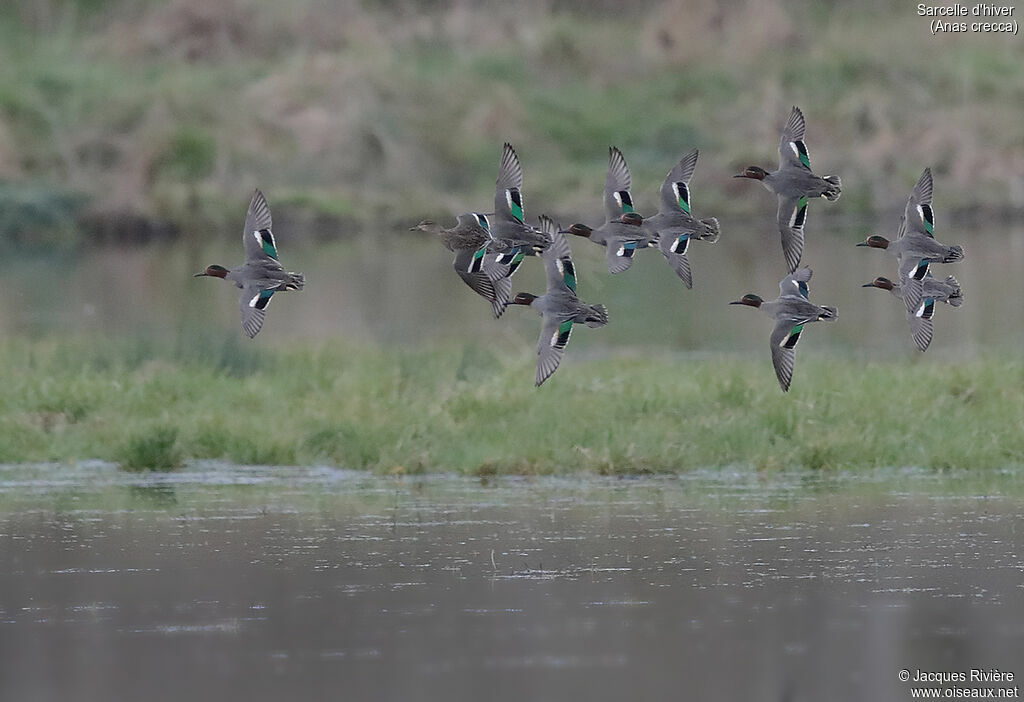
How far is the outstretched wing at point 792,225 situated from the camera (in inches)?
496

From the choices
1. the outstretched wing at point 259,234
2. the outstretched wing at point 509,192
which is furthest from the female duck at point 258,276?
the outstretched wing at point 509,192

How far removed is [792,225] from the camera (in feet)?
41.9

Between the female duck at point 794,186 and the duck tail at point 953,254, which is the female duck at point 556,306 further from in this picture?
the duck tail at point 953,254

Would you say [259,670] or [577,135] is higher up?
[577,135]

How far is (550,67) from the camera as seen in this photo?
245ft

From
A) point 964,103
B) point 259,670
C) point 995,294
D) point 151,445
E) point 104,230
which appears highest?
point 964,103

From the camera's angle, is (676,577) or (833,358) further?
(833,358)

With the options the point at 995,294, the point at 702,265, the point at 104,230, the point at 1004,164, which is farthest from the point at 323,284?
the point at 1004,164

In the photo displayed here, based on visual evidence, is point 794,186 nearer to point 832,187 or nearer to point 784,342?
point 832,187

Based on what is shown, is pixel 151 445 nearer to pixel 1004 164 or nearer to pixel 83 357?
pixel 83 357

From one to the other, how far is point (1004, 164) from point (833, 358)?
4291cm

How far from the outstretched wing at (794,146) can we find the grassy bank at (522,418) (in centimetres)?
749

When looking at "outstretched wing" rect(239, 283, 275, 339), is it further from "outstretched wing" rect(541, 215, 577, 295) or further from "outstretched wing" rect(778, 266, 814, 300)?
"outstretched wing" rect(778, 266, 814, 300)

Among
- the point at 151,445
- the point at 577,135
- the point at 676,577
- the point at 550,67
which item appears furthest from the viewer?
the point at 550,67
